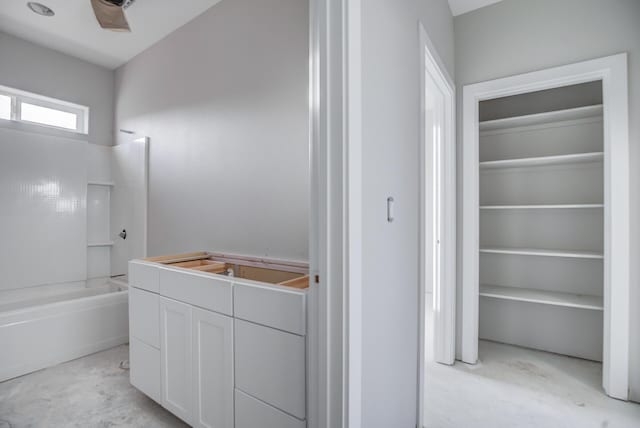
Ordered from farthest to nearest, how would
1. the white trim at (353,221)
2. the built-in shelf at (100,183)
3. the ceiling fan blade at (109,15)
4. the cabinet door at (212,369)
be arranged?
the built-in shelf at (100,183), the ceiling fan blade at (109,15), the cabinet door at (212,369), the white trim at (353,221)

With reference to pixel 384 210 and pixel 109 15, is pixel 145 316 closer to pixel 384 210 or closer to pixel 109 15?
pixel 384 210

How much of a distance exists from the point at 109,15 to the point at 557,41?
322 cm

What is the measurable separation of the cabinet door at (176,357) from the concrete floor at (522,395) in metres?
1.32

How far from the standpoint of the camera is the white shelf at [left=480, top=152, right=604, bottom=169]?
84.4 inches

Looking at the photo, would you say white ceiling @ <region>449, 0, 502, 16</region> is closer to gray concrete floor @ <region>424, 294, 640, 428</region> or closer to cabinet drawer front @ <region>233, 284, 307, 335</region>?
cabinet drawer front @ <region>233, 284, 307, 335</region>

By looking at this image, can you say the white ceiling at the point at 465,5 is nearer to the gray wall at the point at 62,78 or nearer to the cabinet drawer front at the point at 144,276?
the cabinet drawer front at the point at 144,276

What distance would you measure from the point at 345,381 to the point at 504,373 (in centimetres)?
187

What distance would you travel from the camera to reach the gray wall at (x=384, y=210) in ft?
3.42

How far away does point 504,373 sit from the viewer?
6.98 feet

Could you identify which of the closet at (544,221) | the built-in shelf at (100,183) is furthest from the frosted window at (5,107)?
the closet at (544,221)

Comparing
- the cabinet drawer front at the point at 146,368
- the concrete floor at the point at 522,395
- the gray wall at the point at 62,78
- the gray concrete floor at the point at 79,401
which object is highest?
the gray wall at the point at 62,78

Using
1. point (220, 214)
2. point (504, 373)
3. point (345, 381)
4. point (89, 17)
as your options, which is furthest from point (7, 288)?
point (504, 373)

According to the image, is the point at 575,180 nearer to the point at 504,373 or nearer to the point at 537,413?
the point at 504,373

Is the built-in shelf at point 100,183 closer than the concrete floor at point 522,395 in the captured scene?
No
